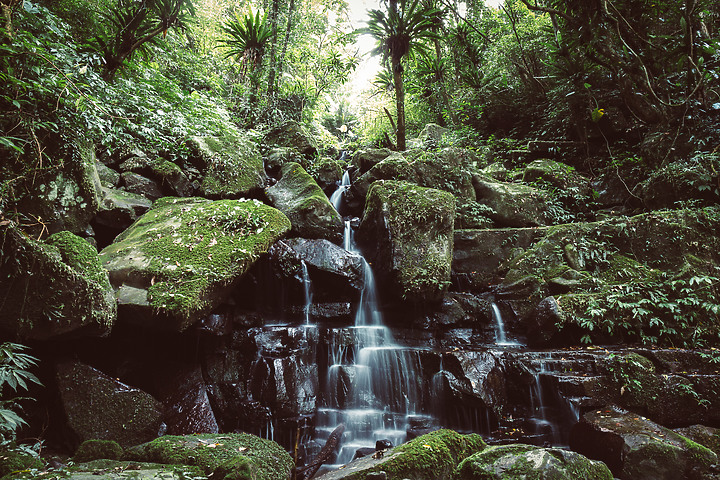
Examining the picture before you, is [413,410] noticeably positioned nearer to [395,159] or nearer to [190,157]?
[395,159]

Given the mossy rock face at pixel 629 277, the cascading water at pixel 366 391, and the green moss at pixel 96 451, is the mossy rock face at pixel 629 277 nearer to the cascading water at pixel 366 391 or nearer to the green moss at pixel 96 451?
A: the cascading water at pixel 366 391

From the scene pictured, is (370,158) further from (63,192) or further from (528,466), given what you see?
(528,466)

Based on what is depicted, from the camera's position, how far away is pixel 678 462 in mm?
3100

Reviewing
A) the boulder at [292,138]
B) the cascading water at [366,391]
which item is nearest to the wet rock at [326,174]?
the boulder at [292,138]

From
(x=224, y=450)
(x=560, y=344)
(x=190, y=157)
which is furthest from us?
(x=190, y=157)

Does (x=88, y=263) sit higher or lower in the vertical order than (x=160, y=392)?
higher

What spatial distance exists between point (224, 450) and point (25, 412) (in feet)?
7.82

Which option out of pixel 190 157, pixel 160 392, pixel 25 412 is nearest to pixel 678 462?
pixel 160 392

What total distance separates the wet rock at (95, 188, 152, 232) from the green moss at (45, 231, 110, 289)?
1822mm

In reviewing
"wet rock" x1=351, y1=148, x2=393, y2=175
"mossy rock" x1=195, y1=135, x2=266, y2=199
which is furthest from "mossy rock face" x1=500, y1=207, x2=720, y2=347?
"mossy rock" x1=195, y1=135, x2=266, y2=199

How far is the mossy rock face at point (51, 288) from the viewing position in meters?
3.01

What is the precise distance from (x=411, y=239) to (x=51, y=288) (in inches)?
204

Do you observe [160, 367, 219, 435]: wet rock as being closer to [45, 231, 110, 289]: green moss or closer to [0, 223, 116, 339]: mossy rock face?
[0, 223, 116, 339]: mossy rock face

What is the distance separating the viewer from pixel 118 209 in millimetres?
5336
